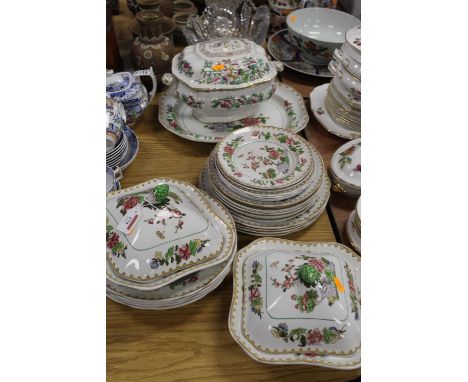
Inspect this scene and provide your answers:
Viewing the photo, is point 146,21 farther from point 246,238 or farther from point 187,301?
point 187,301

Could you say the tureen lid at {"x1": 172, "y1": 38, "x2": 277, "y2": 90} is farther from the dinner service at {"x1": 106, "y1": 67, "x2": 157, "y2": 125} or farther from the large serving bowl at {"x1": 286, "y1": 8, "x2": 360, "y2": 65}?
the large serving bowl at {"x1": 286, "y1": 8, "x2": 360, "y2": 65}

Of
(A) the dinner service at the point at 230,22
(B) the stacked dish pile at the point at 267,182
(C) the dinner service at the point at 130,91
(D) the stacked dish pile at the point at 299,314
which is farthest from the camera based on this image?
(A) the dinner service at the point at 230,22

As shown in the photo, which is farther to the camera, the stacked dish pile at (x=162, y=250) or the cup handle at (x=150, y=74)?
the cup handle at (x=150, y=74)

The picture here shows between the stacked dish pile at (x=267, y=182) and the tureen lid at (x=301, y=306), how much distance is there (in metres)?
0.15

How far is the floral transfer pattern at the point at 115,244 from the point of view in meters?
0.73

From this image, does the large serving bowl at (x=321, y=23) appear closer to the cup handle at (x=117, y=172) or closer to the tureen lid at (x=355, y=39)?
the tureen lid at (x=355, y=39)

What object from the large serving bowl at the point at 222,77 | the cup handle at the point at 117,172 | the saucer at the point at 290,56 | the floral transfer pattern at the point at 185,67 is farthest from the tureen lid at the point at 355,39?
the cup handle at the point at 117,172

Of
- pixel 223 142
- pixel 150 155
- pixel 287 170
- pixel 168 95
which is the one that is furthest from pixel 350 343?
pixel 168 95

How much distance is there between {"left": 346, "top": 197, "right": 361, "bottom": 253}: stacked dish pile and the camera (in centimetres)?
90

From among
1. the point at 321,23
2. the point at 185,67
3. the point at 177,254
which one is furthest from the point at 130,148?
the point at 321,23

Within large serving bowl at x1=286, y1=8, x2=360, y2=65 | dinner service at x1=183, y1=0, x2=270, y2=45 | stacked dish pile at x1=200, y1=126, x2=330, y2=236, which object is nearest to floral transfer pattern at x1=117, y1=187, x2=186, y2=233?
stacked dish pile at x1=200, y1=126, x2=330, y2=236

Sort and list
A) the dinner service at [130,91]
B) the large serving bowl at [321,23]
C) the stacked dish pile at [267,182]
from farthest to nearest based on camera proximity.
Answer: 1. the large serving bowl at [321,23]
2. the dinner service at [130,91]
3. the stacked dish pile at [267,182]

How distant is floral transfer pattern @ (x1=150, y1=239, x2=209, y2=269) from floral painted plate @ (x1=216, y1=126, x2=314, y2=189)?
0.21 meters

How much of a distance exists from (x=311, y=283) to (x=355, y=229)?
27 cm
